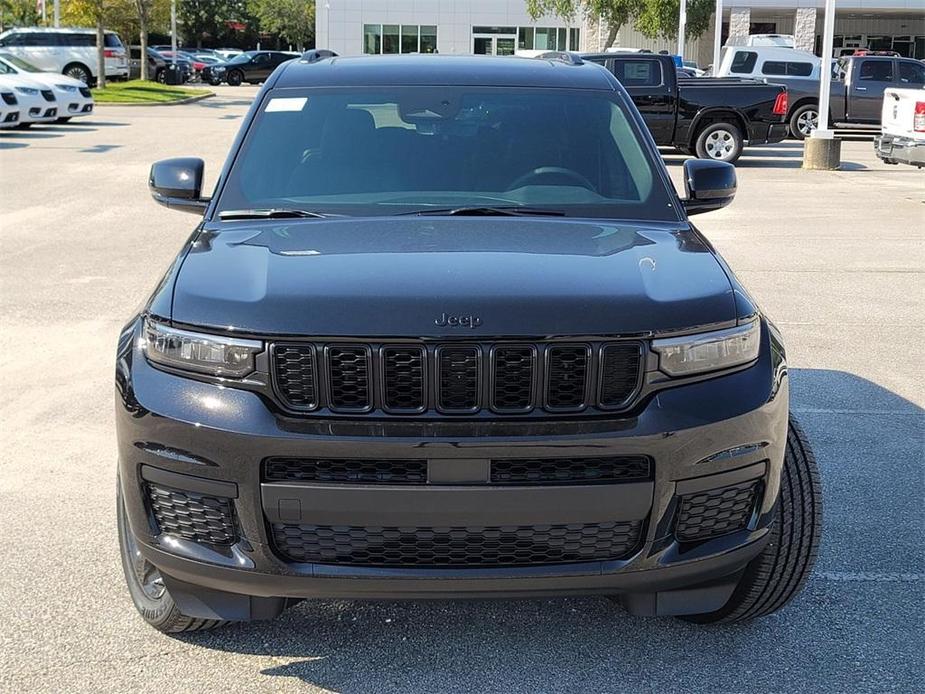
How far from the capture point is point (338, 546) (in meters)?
3.09

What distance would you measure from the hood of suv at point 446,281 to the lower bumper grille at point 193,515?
448mm

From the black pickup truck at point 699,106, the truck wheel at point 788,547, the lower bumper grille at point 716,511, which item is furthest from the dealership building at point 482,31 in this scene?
the lower bumper grille at point 716,511

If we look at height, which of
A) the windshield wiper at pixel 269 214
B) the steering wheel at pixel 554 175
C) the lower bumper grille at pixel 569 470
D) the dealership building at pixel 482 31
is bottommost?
the lower bumper grille at pixel 569 470

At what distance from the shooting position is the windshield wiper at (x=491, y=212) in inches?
163

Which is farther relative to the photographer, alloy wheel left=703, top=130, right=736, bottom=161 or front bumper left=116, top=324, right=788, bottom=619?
alloy wheel left=703, top=130, right=736, bottom=161

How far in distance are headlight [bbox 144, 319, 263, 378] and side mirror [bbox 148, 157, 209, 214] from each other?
60.1 inches

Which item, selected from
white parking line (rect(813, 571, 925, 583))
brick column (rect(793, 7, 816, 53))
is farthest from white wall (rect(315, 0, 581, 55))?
white parking line (rect(813, 571, 925, 583))

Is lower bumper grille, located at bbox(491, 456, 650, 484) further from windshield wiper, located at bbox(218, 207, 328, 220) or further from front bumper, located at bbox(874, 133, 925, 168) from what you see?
front bumper, located at bbox(874, 133, 925, 168)

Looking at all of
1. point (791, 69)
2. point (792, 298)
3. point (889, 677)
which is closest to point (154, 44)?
point (791, 69)

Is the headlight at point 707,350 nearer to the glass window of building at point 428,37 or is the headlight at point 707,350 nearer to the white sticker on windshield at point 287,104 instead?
the white sticker on windshield at point 287,104

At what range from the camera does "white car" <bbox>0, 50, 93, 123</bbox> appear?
25.9m

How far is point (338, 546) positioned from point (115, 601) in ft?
4.20

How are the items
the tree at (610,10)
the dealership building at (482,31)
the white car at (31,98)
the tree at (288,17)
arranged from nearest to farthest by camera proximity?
1. the white car at (31,98)
2. the tree at (610,10)
3. the dealership building at (482,31)
4. the tree at (288,17)

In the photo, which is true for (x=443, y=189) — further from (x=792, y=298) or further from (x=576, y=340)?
(x=792, y=298)
